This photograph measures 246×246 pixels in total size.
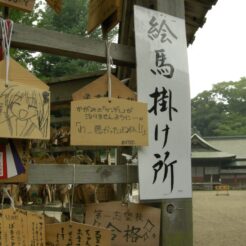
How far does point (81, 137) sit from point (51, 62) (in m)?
12.5

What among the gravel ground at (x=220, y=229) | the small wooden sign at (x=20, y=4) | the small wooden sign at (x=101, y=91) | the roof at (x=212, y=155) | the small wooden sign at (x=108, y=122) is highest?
the roof at (x=212, y=155)

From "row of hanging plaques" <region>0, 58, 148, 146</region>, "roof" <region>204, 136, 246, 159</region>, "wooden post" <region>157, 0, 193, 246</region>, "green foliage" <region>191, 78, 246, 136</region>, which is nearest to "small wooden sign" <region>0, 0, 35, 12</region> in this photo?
"row of hanging plaques" <region>0, 58, 148, 146</region>

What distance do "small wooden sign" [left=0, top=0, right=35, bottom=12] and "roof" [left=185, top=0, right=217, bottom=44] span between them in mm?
1166

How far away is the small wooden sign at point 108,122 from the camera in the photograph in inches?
62.4

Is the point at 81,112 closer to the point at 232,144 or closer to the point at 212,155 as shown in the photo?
the point at 212,155

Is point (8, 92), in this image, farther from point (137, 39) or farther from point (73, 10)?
point (73, 10)

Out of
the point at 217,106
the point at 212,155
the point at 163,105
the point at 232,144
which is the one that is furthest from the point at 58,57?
the point at 217,106

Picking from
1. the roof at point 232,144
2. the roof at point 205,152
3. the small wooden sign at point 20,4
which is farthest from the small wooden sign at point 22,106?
the roof at point 232,144

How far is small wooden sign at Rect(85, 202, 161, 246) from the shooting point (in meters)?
1.72

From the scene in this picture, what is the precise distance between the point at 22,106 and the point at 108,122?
13.1 inches

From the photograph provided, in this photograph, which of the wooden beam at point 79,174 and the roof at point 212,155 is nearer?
the wooden beam at point 79,174

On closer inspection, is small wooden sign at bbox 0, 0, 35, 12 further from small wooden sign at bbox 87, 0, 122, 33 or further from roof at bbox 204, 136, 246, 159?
roof at bbox 204, 136, 246, 159

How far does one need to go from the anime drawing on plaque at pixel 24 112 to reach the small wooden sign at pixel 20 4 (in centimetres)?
37

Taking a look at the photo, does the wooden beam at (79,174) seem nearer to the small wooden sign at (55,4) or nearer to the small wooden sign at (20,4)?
the small wooden sign at (20,4)
